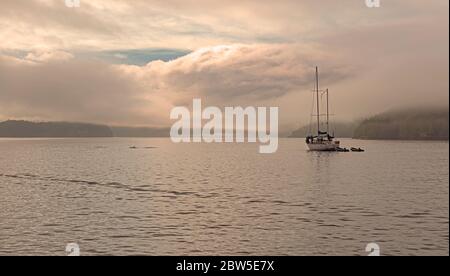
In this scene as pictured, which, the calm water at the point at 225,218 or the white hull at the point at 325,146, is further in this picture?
the white hull at the point at 325,146

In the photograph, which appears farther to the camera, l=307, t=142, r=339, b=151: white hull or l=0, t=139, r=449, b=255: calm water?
l=307, t=142, r=339, b=151: white hull

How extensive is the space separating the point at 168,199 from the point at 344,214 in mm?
23669

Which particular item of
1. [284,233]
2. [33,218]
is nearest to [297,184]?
[284,233]

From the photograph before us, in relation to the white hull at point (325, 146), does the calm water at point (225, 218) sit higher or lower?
lower

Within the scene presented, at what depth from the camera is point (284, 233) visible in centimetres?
3750

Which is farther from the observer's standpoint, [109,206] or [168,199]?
[168,199]

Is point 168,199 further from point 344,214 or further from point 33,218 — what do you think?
point 344,214

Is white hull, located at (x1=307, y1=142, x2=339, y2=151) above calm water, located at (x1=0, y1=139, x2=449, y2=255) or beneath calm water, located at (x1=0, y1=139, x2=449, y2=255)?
above

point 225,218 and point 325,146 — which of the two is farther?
point 325,146

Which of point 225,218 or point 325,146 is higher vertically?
point 325,146

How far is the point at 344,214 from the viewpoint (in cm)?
4728
